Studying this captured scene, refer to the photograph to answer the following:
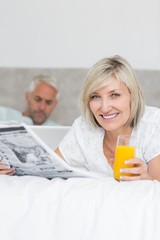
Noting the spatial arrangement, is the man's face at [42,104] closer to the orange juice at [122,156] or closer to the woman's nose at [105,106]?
the woman's nose at [105,106]

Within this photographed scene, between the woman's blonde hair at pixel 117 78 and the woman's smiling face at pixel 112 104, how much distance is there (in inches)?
0.6

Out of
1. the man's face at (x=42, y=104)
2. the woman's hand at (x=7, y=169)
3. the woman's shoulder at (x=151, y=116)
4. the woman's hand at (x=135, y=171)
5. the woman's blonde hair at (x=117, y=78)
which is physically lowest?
the man's face at (x=42, y=104)

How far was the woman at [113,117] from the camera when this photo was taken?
173cm

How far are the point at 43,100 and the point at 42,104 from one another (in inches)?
1.2

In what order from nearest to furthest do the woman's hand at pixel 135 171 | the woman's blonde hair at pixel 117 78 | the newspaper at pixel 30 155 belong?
1. the newspaper at pixel 30 155
2. the woman's hand at pixel 135 171
3. the woman's blonde hair at pixel 117 78

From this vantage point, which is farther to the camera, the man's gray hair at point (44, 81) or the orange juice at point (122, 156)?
the man's gray hair at point (44, 81)

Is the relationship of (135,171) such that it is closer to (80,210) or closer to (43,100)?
(80,210)

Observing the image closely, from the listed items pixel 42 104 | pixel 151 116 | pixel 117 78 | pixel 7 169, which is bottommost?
pixel 42 104

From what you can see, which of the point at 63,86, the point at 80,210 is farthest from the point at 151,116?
the point at 63,86

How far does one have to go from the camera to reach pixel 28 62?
3.82 m

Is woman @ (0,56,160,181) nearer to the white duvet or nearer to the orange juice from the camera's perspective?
the orange juice

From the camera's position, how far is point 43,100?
11.9 ft

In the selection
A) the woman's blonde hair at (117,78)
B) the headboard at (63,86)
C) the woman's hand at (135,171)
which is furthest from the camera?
the headboard at (63,86)

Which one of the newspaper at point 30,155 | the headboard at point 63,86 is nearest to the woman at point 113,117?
the newspaper at point 30,155
